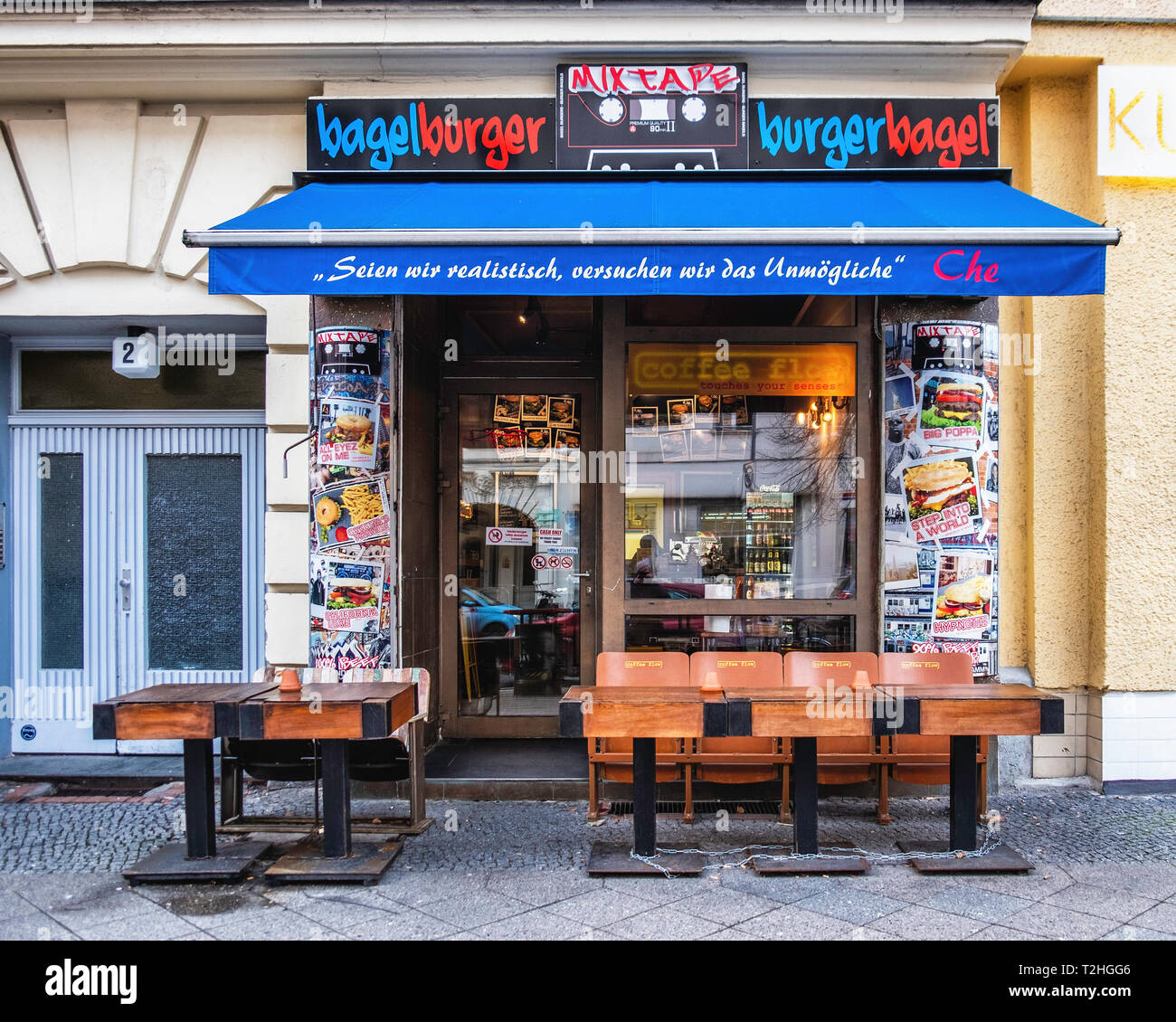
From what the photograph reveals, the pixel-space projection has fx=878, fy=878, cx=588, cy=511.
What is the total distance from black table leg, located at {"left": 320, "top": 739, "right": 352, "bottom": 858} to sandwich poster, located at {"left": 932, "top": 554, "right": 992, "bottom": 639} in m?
3.65

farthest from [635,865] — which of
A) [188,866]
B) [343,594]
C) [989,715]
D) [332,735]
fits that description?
[343,594]

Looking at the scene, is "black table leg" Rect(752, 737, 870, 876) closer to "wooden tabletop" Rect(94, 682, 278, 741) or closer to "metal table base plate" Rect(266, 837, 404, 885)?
"metal table base plate" Rect(266, 837, 404, 885)

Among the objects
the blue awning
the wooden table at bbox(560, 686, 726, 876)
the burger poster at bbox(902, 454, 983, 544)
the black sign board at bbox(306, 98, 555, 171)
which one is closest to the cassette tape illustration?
the black sign board at bbox(306, 98, 555, 171)

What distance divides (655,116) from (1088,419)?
139 inches

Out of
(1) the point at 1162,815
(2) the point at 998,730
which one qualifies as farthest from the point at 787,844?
(1) the point at 1162,815

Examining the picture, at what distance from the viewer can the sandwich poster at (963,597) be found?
5539 mm

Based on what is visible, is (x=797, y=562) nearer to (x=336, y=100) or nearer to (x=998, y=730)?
(x=998, y=730)

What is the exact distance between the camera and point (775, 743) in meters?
5.17

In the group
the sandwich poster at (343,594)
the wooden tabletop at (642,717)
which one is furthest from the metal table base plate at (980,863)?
the sandwich poster at (343,594)

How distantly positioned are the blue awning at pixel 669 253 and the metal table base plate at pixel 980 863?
2847 millimetres

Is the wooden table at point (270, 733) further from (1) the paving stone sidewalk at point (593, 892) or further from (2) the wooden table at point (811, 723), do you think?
(2) the wooden table at point (811, 723)

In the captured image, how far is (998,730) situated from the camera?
435cm

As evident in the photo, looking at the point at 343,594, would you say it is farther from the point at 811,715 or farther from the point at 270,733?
the point at 811,715

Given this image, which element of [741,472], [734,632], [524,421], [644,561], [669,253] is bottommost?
[734,632]
